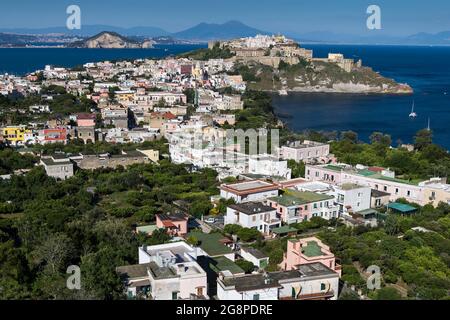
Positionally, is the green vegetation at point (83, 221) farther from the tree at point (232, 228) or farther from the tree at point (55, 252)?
the tree at point (232, 228)

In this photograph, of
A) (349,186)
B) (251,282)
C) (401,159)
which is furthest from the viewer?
(401,159)

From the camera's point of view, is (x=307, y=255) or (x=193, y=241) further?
(x=193, y=241)

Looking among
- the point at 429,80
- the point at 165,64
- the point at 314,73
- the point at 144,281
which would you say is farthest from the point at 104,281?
the point at 429,80

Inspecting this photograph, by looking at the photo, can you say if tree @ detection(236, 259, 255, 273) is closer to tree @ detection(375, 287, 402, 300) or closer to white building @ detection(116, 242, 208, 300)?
white building @ detection(116, 242, 208, 300)

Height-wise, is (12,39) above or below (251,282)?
above

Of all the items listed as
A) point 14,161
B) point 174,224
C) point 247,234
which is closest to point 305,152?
point 247,234

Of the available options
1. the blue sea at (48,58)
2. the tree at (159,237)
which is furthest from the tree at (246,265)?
the blue sea at (48,58)

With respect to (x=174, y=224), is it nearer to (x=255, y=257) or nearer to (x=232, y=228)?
(x=232, y=228)
